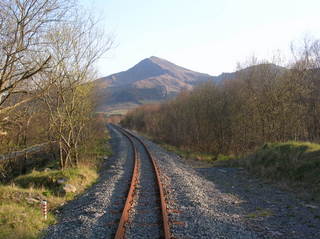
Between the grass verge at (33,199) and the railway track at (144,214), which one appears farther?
the grass verge at (33,199)

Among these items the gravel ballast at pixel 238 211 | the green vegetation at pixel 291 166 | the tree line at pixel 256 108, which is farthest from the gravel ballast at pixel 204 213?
the tree line at pixel 256 108

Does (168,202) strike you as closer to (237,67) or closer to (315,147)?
(315,147)

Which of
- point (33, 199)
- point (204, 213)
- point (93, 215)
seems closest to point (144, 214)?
point (93, 215)

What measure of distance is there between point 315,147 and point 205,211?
7043 millimetres

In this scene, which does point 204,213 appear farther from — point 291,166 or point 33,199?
point 291,166

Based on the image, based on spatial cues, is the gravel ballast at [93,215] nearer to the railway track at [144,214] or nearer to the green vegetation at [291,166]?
the railway track at [144,214]

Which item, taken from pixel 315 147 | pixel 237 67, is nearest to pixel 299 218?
pixel 315 147

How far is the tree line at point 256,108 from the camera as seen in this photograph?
1945cm

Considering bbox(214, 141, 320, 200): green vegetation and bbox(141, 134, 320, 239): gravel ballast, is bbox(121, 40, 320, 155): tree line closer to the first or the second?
bbox(214, 141, 320, 200): green vegetation

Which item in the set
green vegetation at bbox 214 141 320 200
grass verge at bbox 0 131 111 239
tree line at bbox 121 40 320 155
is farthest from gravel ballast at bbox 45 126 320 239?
tree line at bbox 121 40 320 155

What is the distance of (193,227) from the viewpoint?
6215mm

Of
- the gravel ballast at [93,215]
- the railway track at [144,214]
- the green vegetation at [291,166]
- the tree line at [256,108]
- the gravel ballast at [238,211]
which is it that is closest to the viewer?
the railway track at [144,214]

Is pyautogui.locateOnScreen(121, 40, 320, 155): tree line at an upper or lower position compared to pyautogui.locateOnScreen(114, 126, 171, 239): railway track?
upper

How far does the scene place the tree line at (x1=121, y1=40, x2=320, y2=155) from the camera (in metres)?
19.5
